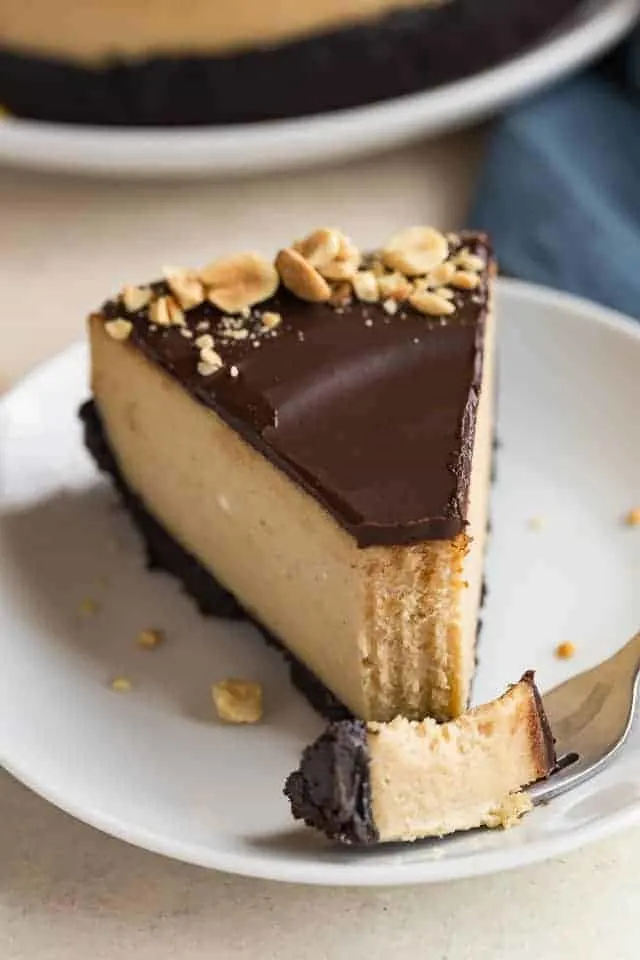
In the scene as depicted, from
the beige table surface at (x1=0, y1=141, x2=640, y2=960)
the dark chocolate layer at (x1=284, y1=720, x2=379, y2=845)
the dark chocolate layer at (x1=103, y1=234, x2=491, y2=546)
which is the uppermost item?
the dark chocolate layer at (x1=103, y1=234, x2=491, y2=546)

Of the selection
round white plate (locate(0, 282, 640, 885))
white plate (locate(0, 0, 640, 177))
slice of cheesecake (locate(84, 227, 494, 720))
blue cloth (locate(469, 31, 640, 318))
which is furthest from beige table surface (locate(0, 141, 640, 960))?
white plate (locate(0, 0, 640, 177))

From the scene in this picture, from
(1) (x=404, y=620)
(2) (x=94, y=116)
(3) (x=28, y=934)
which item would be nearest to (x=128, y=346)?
(1) (x=404, y=620)

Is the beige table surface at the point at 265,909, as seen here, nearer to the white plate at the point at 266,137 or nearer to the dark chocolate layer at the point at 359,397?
the dark chocolate layer at the point at 359,397

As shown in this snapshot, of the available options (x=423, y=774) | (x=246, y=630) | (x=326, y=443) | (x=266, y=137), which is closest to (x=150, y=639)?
(x=246, y=630)

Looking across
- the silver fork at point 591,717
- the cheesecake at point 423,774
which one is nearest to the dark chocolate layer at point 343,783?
the cheesecake at point 423,774

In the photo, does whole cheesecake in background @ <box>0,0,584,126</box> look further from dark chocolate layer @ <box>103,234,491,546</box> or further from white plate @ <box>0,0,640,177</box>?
dark chocolate layer @ <box>103,234,491,546</box>

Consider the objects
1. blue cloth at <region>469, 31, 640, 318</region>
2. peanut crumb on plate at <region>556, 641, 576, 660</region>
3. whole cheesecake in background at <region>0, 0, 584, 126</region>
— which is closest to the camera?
peanut crumb on plate at <region>556, 641, 576, 660</region>
